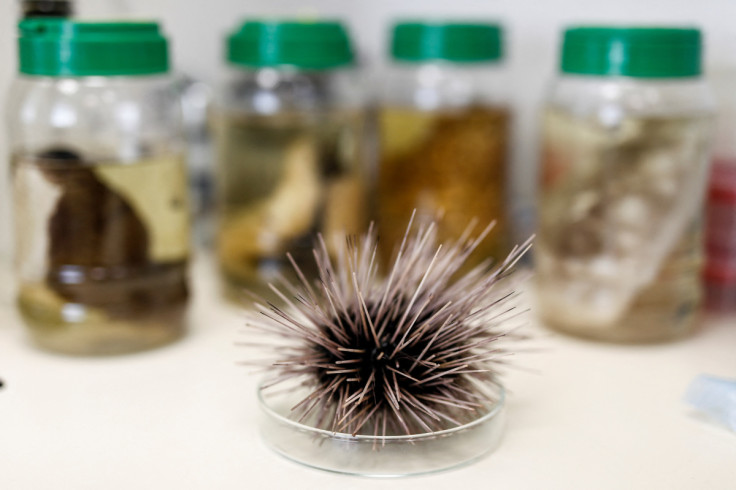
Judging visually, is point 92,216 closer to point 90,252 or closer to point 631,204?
point 90,252

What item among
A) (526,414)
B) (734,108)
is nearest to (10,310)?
(526,414)

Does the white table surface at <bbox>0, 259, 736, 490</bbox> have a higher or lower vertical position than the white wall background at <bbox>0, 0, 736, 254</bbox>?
lower

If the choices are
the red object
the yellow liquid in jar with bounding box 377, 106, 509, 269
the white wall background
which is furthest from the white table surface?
the white wall background

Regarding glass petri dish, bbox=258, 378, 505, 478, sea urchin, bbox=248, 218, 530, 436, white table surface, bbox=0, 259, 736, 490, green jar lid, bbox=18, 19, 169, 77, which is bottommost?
white table surface, bbox=0, 259, 736, 490

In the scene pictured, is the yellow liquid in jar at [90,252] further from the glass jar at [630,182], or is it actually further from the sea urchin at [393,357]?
the glass jar at [630,182]

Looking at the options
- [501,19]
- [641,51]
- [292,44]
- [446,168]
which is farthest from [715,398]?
[501,19]

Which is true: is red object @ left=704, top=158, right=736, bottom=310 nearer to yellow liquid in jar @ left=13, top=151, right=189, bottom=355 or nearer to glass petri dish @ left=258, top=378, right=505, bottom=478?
glass petri dish @ left=258, top=378, right=505, bottom=478

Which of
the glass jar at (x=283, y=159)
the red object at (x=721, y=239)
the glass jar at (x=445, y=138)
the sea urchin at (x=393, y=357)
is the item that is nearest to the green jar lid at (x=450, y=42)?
the glass jar at (x=445, y=138)

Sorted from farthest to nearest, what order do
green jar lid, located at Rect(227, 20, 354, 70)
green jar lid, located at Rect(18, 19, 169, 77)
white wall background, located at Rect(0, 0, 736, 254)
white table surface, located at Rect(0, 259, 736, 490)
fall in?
1. white wall background, located at Rect(0, 0, 736, 254)
2. green jar lid, located at Rect(227, 20, 354, 70)
3. green jar lid, located at Rect(18, 19, 169, 77)
4. white table surface, located at Rect(0, 259, 736, 490)
